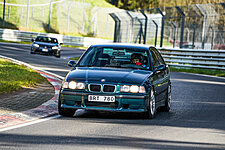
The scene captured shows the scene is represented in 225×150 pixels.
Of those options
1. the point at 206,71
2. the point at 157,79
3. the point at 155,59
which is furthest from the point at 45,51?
the point at 157,79

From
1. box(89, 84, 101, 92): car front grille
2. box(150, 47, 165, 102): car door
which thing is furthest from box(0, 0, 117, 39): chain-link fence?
box(89, 84, 101, 92): car front grille

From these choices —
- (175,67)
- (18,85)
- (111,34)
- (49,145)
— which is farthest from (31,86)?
(111,34)

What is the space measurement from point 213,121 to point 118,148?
11.0 ft

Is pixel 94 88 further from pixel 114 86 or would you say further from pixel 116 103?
pixel 116 103

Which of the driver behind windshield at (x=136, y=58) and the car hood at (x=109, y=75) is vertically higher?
the driver behind windshield at (x=136, y=58)

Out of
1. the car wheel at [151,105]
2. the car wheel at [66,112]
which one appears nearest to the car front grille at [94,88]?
the car wheel at [66,112]

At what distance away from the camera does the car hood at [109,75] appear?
9.30 meters

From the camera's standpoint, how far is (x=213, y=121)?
9.64 metres

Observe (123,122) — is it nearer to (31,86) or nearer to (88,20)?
(31,86)

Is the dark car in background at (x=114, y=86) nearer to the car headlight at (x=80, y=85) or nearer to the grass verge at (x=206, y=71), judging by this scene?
the car headlight at (x=80, y=85)

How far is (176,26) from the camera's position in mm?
33969

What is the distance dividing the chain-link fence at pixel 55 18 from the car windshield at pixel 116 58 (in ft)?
152

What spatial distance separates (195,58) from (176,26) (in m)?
5.33

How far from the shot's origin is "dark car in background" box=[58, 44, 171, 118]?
30.2 ft
